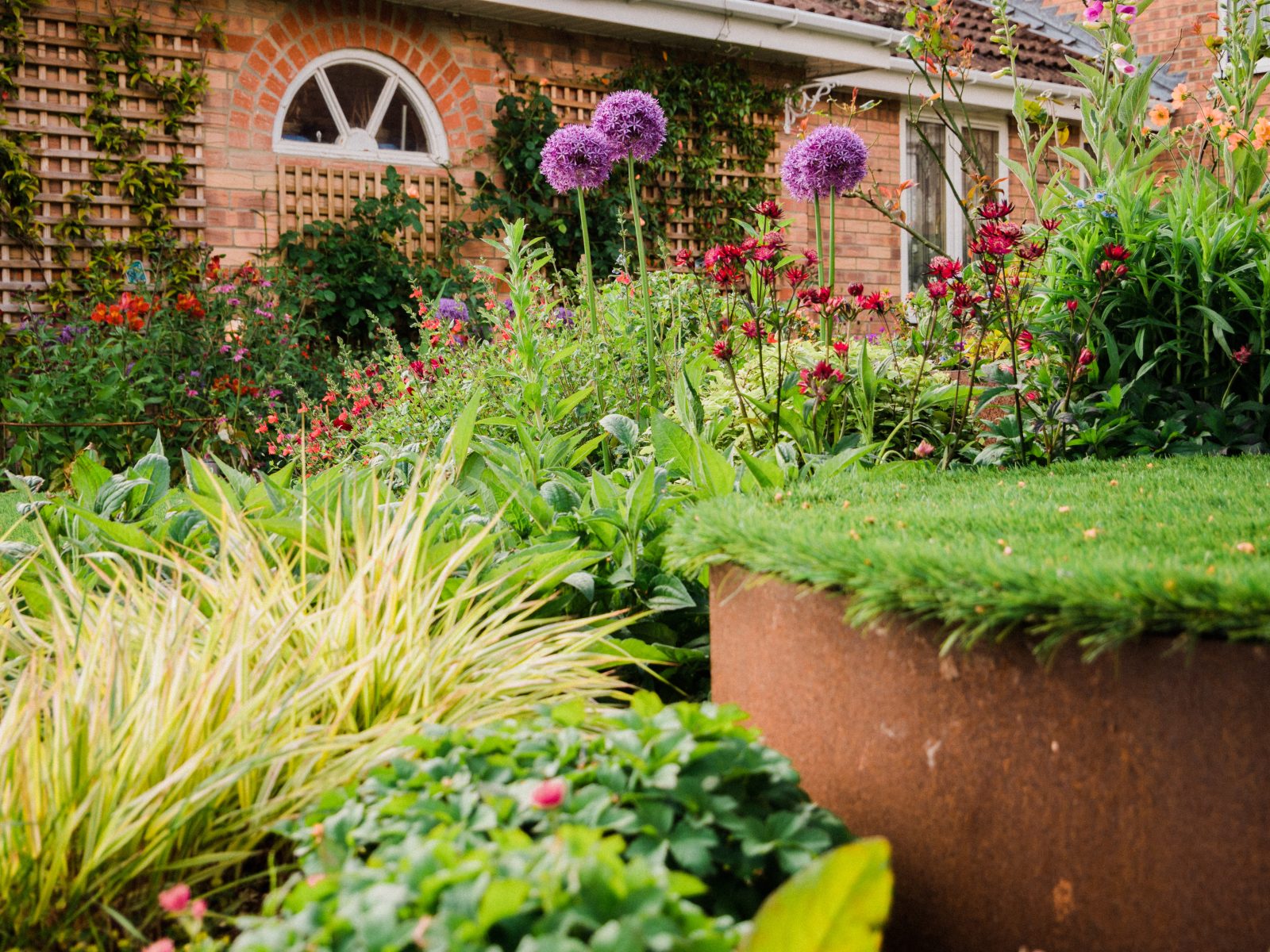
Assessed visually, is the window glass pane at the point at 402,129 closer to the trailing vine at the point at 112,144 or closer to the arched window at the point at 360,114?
the arched window at the point at 360,114

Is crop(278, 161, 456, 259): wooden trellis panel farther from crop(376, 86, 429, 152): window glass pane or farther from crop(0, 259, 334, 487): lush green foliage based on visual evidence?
crop(0, 259, 334, 487): lush green foliage

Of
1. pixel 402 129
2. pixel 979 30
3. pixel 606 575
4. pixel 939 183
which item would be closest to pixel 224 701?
pixel 606 575

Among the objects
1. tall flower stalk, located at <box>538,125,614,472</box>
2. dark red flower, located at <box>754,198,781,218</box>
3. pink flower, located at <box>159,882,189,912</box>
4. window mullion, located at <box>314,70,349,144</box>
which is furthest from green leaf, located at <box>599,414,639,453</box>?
window mullion, located at <box>314,70,349,144</box>

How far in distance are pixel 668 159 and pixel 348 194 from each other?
8.59 ft

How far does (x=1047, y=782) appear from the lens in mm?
1339

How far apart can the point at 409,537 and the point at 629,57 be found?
7.72m

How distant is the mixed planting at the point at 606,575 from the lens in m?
1.23

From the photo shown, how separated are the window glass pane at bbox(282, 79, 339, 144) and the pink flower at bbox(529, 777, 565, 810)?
23.6 ft

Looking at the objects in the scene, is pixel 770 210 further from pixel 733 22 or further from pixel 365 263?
pixel 733 22

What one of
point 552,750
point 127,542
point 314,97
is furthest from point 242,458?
point 552,750

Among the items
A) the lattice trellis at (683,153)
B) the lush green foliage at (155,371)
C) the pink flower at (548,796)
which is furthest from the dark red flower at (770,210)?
the lattice trellis at (683,153)

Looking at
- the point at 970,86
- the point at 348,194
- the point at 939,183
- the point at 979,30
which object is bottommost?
the point at 348,194

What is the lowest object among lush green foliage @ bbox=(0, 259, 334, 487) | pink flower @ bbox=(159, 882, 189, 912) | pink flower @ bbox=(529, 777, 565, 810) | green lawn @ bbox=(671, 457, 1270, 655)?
pink flower @ bbox=(159, 882, 189, 912)

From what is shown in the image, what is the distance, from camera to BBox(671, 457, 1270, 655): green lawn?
1244 mm
